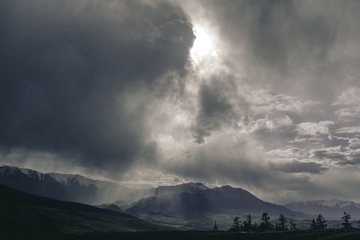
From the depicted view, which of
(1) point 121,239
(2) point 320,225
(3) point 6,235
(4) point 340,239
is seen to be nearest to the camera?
(4) point 340,239

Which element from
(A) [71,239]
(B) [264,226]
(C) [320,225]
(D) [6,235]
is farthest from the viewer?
(C) [320,225]

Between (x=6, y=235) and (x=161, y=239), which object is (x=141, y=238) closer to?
(x=161, y=239)

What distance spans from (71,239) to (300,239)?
70.3m

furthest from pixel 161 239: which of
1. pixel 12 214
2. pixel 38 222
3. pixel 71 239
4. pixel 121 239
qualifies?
pixel 12 214

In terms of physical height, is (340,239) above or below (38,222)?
above

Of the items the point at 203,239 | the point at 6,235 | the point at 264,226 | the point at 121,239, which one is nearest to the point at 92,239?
the point at 121,239

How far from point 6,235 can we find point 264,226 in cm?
13969

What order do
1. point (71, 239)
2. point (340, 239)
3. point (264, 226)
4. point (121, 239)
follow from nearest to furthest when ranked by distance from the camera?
point (340, 239)
point (121, 239)
point (71, 239)
point (264, 226)

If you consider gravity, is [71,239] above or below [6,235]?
above

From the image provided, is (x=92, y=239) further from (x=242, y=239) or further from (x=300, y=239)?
(x=300, y=239)

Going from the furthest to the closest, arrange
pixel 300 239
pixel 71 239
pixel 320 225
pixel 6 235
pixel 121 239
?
1. pixel 320 225
2. pixel 6 235
3. pixel 71 239
4. pixel 121 239
5. pixel 300 239

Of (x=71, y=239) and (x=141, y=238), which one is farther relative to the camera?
(x=71, y=239)

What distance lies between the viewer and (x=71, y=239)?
6988 cm

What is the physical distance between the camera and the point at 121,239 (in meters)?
64.4
